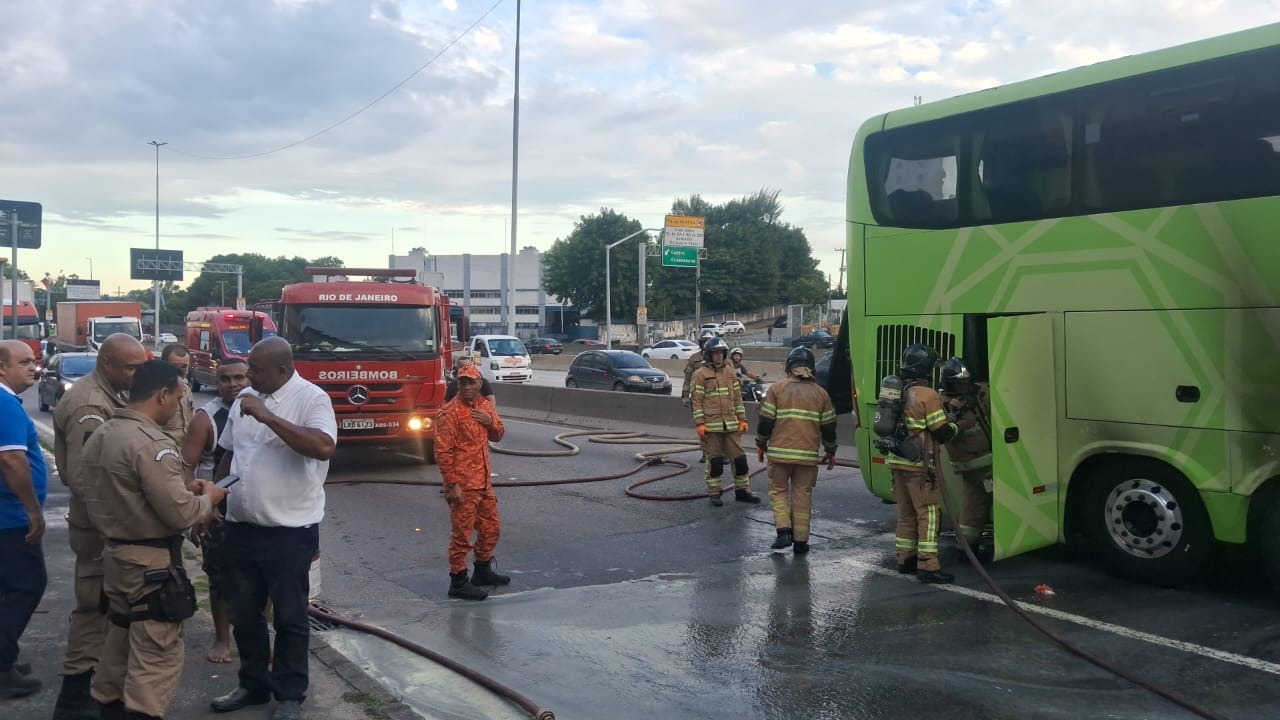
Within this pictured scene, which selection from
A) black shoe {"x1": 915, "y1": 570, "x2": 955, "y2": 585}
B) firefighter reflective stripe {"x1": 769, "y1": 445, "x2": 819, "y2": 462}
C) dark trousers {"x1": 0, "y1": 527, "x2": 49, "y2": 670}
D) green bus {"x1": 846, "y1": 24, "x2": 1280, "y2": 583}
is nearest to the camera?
dark trousers {"x1": 0, "y1": 527, "x2": 49, "y2": 670}

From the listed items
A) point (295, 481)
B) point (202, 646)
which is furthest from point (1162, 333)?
point (202, 646)

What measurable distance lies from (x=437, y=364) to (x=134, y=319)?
35.7 metres

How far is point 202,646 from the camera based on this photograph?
5.72m

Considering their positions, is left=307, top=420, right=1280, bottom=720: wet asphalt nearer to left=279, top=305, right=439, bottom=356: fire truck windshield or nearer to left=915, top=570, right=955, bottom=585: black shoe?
left=915, top=570, right=955, bottom=585: black shoe

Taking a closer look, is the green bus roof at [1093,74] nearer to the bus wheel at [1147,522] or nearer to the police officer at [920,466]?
the police officer at [920,466]

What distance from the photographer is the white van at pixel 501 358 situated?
32438 millimetres

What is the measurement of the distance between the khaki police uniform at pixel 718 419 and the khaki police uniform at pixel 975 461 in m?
3.20

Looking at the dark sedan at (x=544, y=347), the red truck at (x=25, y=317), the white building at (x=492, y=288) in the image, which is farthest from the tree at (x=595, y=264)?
the red truck at (x=25, y=317)

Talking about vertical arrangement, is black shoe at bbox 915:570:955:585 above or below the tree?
below

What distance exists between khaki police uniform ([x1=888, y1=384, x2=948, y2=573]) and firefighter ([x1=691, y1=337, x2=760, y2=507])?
10.4 ft

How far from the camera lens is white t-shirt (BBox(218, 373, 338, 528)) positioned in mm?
4590

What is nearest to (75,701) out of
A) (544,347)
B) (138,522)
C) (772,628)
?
(138,522)

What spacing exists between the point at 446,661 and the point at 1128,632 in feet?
Result: 13.7

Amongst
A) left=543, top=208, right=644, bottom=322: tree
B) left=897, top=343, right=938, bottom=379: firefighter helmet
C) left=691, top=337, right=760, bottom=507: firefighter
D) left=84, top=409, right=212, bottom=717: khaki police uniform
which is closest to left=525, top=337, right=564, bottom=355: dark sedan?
left=543, top=208, right=644, bottom=322: tree
